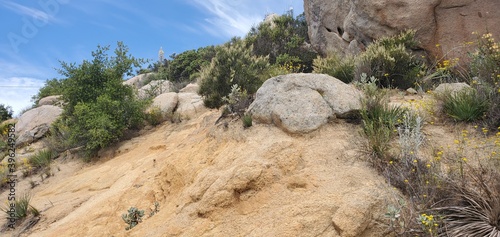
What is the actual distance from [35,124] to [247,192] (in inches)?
479

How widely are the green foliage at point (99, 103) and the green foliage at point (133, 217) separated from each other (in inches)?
210

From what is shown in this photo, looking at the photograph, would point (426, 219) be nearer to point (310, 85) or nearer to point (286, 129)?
point (286, 129)

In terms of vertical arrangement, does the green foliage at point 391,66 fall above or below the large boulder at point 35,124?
below

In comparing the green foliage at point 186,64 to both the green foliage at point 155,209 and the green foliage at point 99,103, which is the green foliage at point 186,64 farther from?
the green foliage at point 155,209

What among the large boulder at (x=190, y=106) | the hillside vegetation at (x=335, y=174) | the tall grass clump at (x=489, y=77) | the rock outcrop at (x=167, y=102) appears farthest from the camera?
the rock outcrop at (x=167, y=102)

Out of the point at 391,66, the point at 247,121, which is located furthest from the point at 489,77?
the point at 247,121

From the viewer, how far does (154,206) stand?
5.14 meters

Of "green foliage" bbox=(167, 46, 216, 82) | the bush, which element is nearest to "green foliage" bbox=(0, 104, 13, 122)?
the bush

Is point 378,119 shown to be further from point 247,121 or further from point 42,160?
point 42,160

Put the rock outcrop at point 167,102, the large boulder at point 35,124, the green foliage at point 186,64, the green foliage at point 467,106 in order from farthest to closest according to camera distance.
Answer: the green foliage at point 186,64, the large boulder at point 35,124, the rock outcrop at point 167,102, the green foliage at point 467,106

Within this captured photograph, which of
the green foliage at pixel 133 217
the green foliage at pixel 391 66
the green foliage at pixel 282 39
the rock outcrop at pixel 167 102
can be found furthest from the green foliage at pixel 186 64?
the green foliage at pixel 133 217

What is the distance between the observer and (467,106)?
4906mm

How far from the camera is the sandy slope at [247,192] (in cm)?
348

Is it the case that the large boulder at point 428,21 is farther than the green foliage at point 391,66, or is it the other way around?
the large boulder at point 428,21
